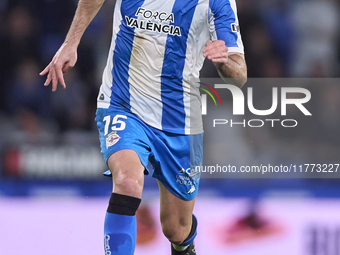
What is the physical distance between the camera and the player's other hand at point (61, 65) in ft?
9.03

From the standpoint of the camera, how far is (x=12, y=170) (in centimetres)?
523

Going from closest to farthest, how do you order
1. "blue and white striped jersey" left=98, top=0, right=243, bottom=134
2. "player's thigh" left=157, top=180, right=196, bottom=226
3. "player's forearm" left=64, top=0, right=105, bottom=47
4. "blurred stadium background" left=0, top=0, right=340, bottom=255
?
"player's forearm" left=64, top=0, right=105, bottom=47 < "blue and white striped jersey" left=98, top=0, right=243, bottom=134 < "player's thigh" left=157, top=180, right=196, bottom=226 < "blurred stadium background" left=0, top=0, right=340, bottom=255

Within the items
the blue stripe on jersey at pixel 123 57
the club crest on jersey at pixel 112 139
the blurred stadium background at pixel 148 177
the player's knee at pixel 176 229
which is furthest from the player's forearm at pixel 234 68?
the blurred stadium background at pixel 148 177

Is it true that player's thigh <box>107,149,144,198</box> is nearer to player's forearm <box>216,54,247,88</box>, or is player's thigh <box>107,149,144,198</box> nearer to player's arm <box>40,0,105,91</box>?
player's arm <box>40,0,105,91</box>

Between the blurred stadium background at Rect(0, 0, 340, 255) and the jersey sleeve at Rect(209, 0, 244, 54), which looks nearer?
the jersey sleeve at Rect(209, 0, 244, 54)

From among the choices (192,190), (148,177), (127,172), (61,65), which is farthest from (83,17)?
(148,177)

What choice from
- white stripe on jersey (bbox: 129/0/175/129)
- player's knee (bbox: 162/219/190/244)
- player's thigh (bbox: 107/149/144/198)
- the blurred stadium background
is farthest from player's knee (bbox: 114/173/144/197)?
the blurred stadium background

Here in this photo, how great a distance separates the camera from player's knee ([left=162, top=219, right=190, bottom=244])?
3318 mm

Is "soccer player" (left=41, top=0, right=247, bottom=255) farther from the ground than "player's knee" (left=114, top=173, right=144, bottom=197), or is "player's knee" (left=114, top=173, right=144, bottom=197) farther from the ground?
"soccer player" (left=41, top=0, right=247, bottom=255)

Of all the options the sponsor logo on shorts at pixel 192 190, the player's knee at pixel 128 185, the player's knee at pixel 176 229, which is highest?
the player's knee at pixel 128 185

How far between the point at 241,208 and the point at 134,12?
196cm

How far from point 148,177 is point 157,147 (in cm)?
191

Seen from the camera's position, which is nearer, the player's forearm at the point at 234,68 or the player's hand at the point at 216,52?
the player's hand at the point at 216,52

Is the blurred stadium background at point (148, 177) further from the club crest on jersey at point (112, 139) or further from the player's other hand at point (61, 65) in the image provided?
the player's other hand at point (61, 65)
